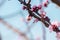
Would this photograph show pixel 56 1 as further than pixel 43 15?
No

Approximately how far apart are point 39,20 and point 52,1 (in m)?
0.35

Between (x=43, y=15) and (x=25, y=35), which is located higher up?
(x=43, y=15)

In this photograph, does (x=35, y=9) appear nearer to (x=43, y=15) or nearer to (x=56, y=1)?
Answer: (x=43, y=15)

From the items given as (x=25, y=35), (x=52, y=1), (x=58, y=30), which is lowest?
(x=25, y=35)

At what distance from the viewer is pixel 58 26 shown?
10.9 feet

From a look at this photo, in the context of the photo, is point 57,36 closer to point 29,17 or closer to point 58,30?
point 58,30

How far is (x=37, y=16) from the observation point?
3271mm

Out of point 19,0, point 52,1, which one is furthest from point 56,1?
point 19,0

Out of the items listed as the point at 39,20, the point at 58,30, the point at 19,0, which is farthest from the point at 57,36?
the point at 19,0

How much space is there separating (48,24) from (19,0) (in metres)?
0.56

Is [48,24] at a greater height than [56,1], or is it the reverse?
[56,1]

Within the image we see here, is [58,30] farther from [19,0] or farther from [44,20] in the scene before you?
[19,0]

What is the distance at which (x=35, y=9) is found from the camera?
3.48 meters

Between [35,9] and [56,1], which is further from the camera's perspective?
[35,9]
